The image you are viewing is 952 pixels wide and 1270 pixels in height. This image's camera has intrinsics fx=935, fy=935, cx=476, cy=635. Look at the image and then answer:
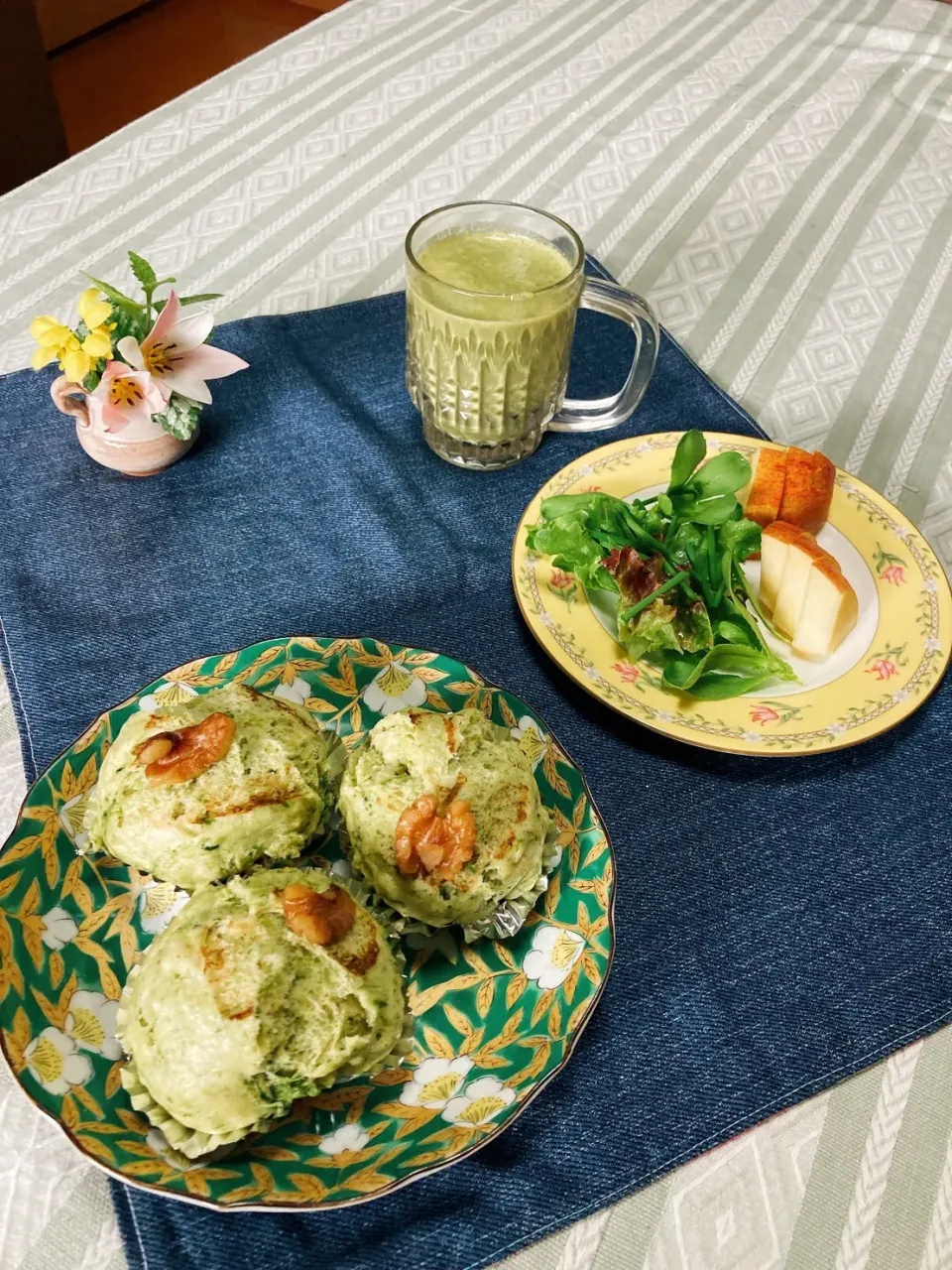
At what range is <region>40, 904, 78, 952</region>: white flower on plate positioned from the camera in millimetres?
756

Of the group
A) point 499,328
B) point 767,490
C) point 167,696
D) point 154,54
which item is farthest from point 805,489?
point 154,54

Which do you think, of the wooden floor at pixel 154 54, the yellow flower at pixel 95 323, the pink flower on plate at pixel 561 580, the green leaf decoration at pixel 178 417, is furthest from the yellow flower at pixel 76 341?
the wooden floor at pixel 154 54

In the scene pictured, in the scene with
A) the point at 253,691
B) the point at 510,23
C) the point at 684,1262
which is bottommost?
the point at 684,1262

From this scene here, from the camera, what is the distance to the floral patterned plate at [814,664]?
3.08 feet

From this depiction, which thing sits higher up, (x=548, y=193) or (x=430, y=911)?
(x=548, y=193)

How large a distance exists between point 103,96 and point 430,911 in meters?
3.92

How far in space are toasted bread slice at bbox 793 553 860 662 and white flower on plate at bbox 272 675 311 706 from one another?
53cm

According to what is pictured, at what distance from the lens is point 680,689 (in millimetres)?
975

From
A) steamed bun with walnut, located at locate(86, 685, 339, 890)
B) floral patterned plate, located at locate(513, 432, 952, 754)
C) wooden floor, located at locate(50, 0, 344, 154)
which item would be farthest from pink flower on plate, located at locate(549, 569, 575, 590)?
wooden floor, located at locate(50, 0, 344, 154)

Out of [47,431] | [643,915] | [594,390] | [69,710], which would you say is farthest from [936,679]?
[47,431]

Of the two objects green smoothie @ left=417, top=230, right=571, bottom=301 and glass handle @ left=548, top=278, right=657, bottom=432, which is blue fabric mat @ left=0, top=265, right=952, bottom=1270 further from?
green smoothie @ left=417, top=230, right=571, bottom=301

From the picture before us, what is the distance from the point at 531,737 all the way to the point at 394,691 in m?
0.15

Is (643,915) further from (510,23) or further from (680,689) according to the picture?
(510,23)

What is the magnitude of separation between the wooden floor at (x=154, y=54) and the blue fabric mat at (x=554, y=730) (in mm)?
2819
